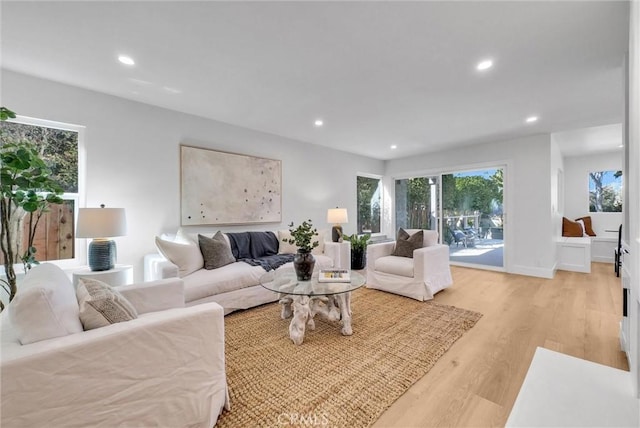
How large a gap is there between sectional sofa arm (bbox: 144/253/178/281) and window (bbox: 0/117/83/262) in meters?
0.68

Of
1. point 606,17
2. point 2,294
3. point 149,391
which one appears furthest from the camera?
point 2,294

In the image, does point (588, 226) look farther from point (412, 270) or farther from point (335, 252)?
point (335, 252)

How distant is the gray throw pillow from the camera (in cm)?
304

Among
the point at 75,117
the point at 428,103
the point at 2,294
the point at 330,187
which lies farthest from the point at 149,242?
the point at 428,103

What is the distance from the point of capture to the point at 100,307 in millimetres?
1252

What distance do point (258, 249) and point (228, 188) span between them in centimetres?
98

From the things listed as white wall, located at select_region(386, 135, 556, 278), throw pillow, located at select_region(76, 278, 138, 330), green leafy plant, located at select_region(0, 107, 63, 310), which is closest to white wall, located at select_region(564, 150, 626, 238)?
white wall, located at select_region(386, 135, 556, 278)

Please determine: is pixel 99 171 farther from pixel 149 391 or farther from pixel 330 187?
pixel 330 187

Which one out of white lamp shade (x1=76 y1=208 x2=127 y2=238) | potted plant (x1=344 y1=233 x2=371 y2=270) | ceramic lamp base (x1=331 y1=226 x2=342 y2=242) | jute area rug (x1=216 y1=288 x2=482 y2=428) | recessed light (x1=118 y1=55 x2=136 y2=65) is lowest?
jute area rug (x1=216 y1=288 x2=482 y2=428)

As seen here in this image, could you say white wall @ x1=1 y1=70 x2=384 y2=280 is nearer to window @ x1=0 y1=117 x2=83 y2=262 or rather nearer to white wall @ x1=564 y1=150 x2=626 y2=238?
window @ x1=0 y1=117 x2=83 y2=262

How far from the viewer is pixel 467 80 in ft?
8.41

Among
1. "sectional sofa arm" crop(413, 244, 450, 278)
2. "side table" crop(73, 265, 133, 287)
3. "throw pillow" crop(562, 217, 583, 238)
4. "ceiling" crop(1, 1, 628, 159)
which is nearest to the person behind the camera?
"ceiling" crop(1, 1, 628, 159)

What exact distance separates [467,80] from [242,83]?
220 centimetres

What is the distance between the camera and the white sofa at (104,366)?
0.95 metres
